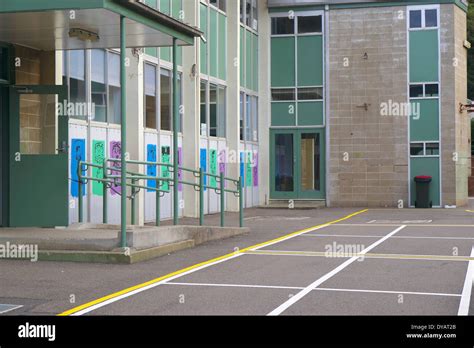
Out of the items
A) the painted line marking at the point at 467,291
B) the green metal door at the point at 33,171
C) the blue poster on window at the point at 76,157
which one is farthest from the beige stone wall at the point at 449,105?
the green metal door at the point at 33,171

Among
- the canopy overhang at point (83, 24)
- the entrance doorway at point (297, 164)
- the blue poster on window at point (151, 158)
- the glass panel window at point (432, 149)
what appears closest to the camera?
A: the canopy overhang at point (83, 24)

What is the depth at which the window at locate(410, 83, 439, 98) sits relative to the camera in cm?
2938

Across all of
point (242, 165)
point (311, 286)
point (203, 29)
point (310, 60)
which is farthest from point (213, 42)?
point (311, 286)

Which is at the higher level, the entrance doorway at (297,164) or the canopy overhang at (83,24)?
the canopy overhang at (83,24)

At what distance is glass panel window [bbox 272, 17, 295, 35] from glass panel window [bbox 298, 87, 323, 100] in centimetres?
247

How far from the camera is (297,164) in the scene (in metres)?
30.8

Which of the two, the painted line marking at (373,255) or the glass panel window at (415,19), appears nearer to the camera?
the painted line marking at (373,255)

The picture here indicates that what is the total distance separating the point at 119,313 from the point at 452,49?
24.1 m

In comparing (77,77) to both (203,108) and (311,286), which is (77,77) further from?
(311,286)

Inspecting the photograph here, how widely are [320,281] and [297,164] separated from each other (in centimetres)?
2052

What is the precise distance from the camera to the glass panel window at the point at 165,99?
70.7 feet

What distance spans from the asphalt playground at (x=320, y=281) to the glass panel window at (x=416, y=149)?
12715 mm

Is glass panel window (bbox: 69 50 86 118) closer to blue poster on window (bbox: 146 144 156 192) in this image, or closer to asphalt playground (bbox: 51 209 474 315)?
blue poster on window (bbox: 146 144 156 192)

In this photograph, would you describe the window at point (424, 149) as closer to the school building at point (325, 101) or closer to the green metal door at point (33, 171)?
the school building at point (325, 101)
